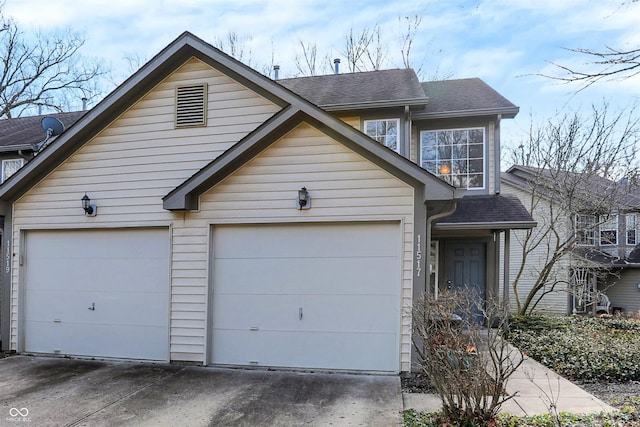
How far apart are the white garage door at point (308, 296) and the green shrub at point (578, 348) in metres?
2.17

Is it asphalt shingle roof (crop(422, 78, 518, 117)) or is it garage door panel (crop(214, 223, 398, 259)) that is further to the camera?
asphalt shingle roof (crop(422, 78, 518, 117))

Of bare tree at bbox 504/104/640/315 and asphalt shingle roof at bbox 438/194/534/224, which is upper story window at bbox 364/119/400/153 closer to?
asphalt shingle roof at bbox 438/194/534/224

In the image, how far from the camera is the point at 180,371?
6.21 m

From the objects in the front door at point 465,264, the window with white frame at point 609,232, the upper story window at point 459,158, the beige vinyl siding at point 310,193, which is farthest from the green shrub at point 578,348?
the window with white frame at point 609,232

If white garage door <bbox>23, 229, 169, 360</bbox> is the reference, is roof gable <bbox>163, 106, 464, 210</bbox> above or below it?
above

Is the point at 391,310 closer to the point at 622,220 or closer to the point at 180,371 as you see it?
the point at 180,371

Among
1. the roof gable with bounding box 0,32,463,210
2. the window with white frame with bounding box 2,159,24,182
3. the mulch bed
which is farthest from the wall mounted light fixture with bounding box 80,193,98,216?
the mulch bed

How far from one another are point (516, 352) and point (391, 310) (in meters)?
3.13

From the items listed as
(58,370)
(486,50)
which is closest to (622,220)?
(486,50)

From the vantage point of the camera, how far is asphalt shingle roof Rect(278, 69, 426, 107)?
28.8 ft

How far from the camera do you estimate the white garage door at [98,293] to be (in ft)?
22.5

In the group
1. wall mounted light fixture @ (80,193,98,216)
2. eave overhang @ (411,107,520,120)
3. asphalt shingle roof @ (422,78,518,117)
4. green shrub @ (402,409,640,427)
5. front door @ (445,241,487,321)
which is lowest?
green shrub @ (402,409,640,427)

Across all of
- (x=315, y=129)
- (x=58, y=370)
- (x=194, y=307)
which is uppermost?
(x=315, y=129)

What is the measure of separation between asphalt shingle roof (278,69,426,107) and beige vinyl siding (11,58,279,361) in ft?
8.29
